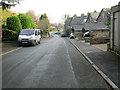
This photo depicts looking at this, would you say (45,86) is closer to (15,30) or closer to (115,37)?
(115,37)

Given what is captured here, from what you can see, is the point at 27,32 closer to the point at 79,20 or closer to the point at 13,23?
the point at 13,23

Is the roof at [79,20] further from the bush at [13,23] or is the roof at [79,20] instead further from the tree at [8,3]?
the tree at [8,3]

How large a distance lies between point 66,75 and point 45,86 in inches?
62.6

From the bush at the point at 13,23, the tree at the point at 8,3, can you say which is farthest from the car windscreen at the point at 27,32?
the bush at the point at 13,23

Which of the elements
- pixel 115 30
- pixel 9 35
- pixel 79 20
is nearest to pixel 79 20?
pixel 79 20

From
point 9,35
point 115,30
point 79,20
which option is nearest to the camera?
point 115,30

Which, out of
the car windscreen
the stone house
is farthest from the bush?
the stone house

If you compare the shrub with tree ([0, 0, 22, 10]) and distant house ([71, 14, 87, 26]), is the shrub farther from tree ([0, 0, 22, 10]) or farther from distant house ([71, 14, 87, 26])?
distant house ([71, 14, 87, 26])

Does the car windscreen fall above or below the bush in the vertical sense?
below

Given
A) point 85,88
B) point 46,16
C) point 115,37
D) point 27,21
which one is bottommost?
point 85,88

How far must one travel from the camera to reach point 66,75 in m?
6.91

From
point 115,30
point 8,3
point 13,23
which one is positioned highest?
point 8,3

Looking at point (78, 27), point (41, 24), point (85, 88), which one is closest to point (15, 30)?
point (85, 88)

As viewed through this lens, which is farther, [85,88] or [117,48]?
[117,48]
